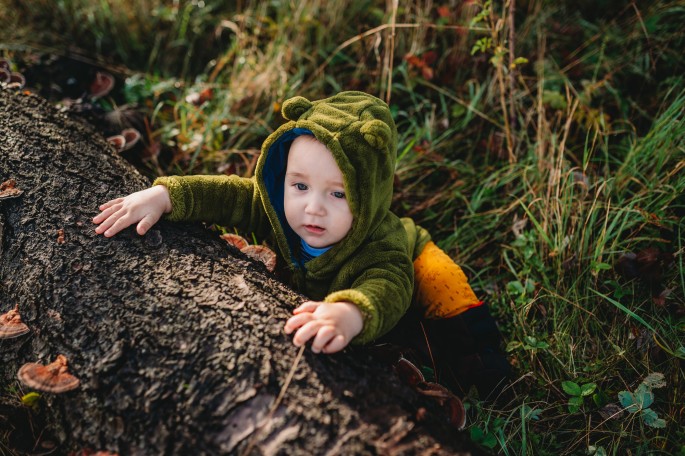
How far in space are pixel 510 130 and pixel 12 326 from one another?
317 cm

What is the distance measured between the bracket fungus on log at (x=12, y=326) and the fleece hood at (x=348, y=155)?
1120 mm

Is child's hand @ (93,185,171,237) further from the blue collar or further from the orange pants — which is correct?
the orange pants

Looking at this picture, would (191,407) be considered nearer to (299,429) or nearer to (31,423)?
(299,429)

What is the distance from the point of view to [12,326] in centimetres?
189

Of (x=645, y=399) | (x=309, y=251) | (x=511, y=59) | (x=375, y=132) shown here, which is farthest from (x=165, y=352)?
(x=511, y=59)

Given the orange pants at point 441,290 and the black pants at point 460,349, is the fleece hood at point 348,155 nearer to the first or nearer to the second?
the orange pants at point 441,290

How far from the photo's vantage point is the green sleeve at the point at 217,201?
2.27 meters

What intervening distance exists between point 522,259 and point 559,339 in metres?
0.63

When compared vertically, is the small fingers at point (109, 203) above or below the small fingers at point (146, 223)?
above

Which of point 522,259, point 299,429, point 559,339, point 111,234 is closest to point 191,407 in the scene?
point 299,429

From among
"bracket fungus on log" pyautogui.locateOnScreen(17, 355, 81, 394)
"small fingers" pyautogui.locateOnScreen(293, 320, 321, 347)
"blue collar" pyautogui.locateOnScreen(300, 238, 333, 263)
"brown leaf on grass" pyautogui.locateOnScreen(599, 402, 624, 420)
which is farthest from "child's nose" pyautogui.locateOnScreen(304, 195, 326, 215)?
"brown leaf on grass" pyautogui.locateOnScreen(599, 402, 624, 420)

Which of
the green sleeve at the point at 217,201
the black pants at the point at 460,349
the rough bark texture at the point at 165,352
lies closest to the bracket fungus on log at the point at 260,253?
the green sleeve at the point at 217,201

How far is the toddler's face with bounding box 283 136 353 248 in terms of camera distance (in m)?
2.11

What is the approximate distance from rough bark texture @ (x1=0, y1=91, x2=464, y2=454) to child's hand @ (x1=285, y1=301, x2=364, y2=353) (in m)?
0.04
